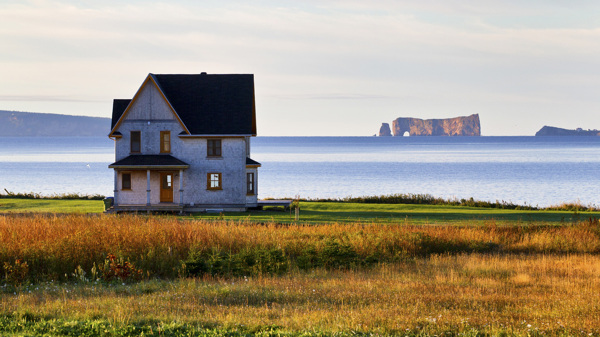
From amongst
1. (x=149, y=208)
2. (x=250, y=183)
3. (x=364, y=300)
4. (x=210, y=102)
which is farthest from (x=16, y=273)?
(x=210, y=102)

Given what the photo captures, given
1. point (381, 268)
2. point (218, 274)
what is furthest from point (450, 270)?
point (218, 274)

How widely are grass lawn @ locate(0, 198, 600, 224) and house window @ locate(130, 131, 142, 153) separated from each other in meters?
4.49

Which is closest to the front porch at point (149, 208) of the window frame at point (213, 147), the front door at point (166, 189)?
the front door at point (166, 189)

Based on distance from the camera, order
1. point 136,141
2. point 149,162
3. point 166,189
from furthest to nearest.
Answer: point 166,189
point 136,141
point 149,162

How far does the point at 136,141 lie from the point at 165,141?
1900 mm

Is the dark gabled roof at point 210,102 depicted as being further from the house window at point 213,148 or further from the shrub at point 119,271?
the shrub at point 119,271

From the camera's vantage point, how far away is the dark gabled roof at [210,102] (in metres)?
41.9

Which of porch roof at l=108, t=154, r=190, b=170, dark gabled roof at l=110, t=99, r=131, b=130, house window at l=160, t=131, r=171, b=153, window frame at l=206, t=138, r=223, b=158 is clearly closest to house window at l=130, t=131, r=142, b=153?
porch roof at l=108, t=154, r=190, b=170

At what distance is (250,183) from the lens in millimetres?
43375

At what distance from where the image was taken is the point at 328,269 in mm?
19578

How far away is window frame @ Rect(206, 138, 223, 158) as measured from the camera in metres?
42.0

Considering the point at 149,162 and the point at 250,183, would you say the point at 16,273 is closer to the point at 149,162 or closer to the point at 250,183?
the point at 149,162

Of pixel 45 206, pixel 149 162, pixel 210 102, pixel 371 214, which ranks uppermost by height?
pixel 210 102

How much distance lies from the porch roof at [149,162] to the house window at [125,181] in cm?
138
